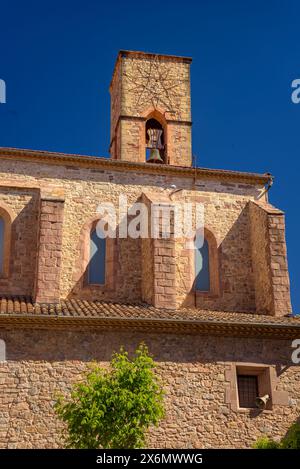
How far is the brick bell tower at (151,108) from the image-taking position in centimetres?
2356

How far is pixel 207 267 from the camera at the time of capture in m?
20.6

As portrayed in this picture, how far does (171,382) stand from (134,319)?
1729 mm

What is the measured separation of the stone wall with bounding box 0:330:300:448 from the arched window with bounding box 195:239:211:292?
3078 mm

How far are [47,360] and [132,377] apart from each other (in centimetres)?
281

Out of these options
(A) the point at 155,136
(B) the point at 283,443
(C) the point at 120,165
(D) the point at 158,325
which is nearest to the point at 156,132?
(A) the point at 155,136

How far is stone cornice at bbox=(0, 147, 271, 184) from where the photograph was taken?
2012 centimetres

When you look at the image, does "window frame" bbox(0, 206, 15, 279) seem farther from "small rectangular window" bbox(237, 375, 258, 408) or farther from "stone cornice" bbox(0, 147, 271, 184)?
"small rectangular window" bbox(237, 375, 258, 408)

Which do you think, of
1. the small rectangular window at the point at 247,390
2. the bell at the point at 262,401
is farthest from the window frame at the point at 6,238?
the bell at the point at 262,401

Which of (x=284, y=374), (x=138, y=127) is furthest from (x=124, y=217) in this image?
(x=284, y=374)

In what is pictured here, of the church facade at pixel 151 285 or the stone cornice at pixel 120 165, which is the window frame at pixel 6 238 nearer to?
the church facade at pixel 151 285

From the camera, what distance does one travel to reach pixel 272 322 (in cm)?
1773

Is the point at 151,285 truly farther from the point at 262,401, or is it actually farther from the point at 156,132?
the point at 156,132

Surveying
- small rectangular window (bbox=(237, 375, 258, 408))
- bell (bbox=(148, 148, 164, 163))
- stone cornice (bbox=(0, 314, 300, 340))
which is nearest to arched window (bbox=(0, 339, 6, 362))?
stone cornice (bbox=(0, 314, 300, 340))

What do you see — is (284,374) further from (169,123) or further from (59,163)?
(169,123)
